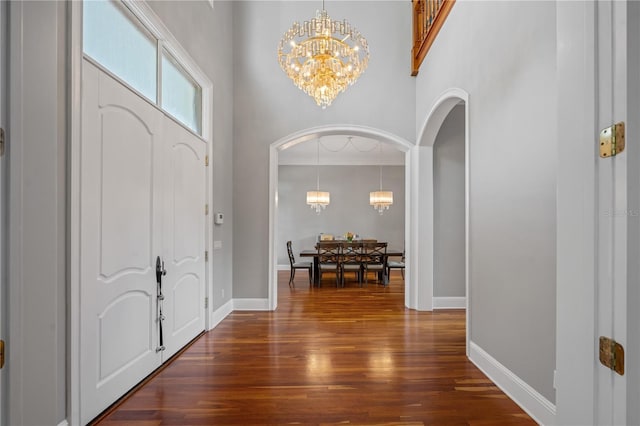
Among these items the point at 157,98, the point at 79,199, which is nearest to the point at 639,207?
the point at 79,199

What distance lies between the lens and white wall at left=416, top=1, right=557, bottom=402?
2014 mm

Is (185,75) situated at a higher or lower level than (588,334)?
higher

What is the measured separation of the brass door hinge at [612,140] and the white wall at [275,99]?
417 centimetres

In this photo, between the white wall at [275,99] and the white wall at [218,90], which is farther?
the white wall at [275,99]

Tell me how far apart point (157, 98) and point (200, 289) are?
206 cm

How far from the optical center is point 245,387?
2.51 m

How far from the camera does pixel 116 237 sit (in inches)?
89.2

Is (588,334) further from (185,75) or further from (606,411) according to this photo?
(185,75)

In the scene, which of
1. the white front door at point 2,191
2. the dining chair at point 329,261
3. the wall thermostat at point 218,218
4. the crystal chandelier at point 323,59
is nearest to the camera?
the white front door at point 2,191

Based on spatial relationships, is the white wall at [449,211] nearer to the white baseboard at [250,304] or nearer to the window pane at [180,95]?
the white baseboard at [250,304]

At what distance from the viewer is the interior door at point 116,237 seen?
201 centimetres

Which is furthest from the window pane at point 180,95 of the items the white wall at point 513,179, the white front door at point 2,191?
the white wall at point 513,179

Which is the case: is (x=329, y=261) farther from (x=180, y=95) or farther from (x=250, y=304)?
(x=180, y=95)

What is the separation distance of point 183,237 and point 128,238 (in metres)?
0.90
